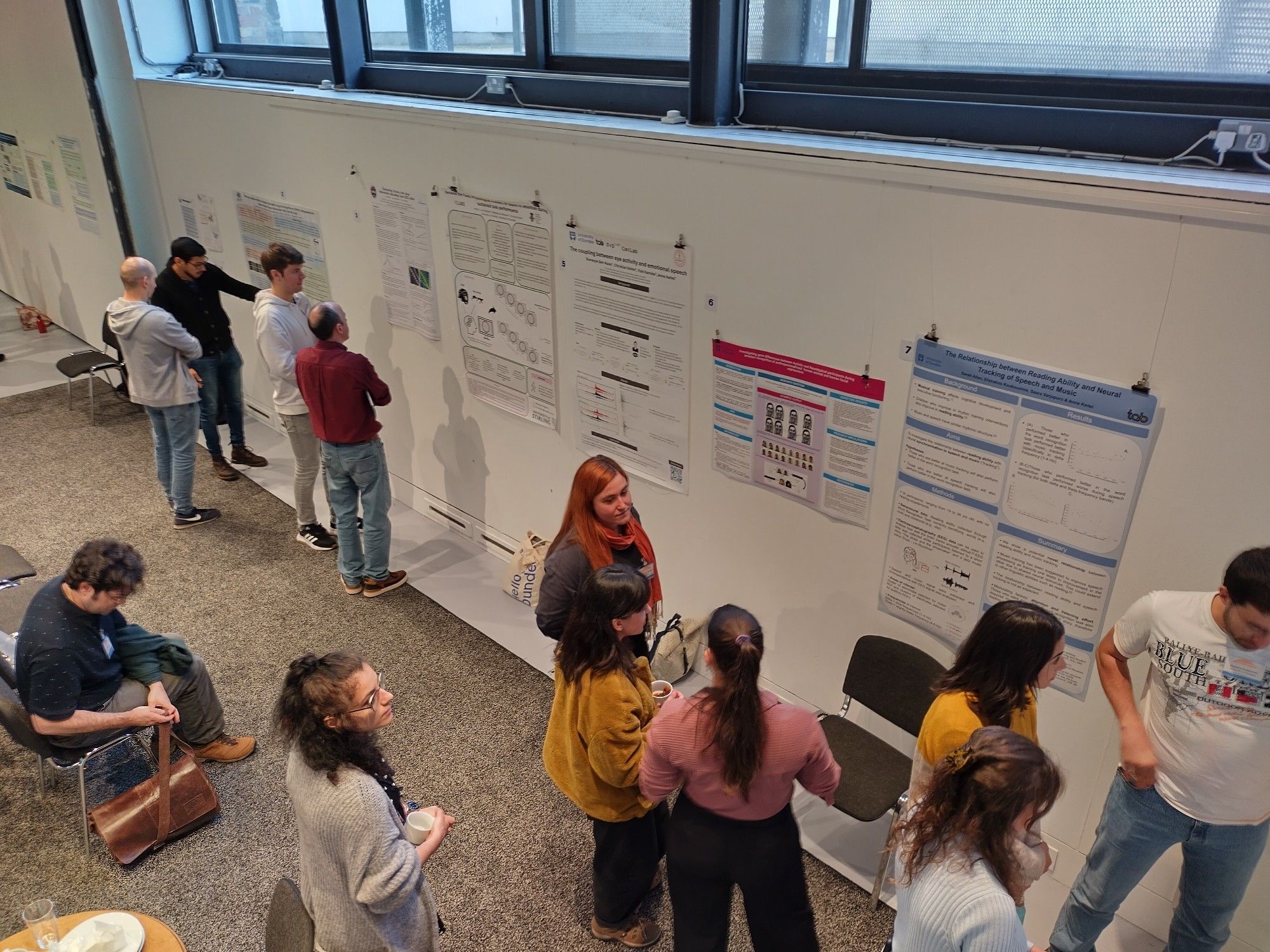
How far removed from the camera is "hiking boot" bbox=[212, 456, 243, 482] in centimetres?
572

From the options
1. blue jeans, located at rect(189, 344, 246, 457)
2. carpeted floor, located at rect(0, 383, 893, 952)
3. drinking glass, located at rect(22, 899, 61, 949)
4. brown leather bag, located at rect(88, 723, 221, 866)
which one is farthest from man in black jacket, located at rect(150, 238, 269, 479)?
drinking glass, located at rect(22, 899, 61, 949)

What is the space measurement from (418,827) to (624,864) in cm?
67

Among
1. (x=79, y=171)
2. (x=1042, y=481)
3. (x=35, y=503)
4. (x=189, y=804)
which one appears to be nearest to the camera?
(x=1042, y=481)

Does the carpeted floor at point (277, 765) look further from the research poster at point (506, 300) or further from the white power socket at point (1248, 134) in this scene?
the white power socket at point (1248, 134)

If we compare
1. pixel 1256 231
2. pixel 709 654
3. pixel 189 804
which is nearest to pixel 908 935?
pixel 709 654

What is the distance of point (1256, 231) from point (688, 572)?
92.2 inches

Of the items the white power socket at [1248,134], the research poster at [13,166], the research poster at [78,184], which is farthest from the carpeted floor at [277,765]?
the research poster at [13,166]

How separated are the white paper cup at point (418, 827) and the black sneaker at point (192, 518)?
11.7ft

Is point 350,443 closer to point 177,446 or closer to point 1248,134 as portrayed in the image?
point 177,446

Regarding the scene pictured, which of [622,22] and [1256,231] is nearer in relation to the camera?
[1256,231]

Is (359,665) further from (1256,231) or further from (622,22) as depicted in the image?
(622,22)

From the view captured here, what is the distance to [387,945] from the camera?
2.04 metres

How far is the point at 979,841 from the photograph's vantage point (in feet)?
5.21

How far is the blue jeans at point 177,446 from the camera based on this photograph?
198 inches
